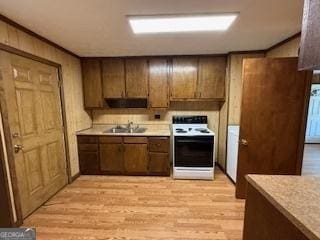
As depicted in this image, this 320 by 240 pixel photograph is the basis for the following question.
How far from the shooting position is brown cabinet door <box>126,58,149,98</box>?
334 centimetres

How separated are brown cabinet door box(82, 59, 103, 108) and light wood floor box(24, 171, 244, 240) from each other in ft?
4.87

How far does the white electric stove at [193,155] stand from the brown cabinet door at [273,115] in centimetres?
72

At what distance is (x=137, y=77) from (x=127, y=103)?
0.61m

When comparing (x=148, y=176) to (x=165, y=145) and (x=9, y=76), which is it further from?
(x=9, y=76)

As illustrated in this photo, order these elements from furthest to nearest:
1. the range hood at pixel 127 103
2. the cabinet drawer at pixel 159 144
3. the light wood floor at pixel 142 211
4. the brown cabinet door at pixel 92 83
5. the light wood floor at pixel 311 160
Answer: the range hood at pixel 127 103 < the light wood floor at pixel 311 160 < the brown cabinet door at pixel 92 83 < the cabinet drawer at pixel 159 144 < the light wood floor at pixel 142 211

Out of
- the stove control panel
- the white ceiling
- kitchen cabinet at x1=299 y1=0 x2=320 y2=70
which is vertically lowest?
the stove control panel

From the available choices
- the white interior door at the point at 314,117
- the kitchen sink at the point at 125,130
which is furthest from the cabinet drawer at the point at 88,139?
the white interior door at the point at 314,117

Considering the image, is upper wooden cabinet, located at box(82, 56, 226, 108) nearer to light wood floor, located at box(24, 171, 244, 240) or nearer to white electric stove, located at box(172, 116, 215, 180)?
white electric stove, located at box(172, 116, 215, 180)

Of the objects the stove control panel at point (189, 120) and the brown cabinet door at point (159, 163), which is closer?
the brown cabinet door at point (159, 163)

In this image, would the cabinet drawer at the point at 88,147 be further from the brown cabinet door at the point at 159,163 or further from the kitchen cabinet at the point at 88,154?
the brown cabinet door at the point at 159,163

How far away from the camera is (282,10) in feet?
5.51

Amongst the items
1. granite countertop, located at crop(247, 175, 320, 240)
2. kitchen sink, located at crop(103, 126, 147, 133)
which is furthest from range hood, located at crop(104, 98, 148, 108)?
granite countertop, located at crop(247, 175, 320, 240)

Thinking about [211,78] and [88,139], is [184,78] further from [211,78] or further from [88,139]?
Answer: [88,139]

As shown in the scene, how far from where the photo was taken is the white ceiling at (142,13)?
1547 mm
